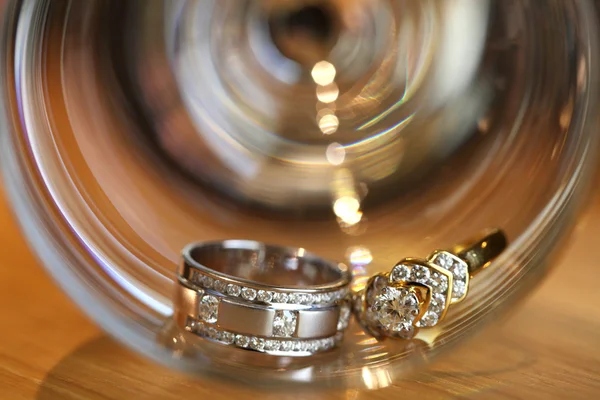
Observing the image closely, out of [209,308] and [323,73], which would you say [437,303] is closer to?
[209,308]

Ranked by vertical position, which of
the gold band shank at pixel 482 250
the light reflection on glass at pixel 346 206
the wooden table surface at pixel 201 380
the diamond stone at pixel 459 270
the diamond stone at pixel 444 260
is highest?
the light reflection on glass at pixel 346 206

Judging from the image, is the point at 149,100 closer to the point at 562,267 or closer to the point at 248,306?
the point at 248,306

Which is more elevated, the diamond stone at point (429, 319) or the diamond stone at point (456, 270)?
the diamond stone at point (456, 270)

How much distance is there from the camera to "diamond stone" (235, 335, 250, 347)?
477 millimetres

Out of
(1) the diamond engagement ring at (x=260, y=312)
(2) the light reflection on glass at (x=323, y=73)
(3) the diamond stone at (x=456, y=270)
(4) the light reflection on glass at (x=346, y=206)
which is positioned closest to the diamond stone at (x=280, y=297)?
(1) the diamond engagement ring at (x=260, y=312)

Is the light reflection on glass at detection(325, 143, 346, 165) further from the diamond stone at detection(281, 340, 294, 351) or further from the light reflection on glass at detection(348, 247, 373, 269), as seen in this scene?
the diamond stone at detection(281, 340, 294, 351)

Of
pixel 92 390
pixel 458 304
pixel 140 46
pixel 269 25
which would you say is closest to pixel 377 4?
pixel 269 25

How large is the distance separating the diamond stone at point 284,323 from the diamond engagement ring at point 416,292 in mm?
57

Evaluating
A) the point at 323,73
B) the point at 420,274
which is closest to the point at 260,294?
the point at 420,274

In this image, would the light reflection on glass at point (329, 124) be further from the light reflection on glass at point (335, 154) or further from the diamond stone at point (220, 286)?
the diamond stone at point (220, 286)

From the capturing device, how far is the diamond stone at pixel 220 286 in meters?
0.48

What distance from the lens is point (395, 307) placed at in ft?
1.60

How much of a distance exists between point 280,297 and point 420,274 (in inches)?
3.7

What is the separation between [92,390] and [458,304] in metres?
0.24
